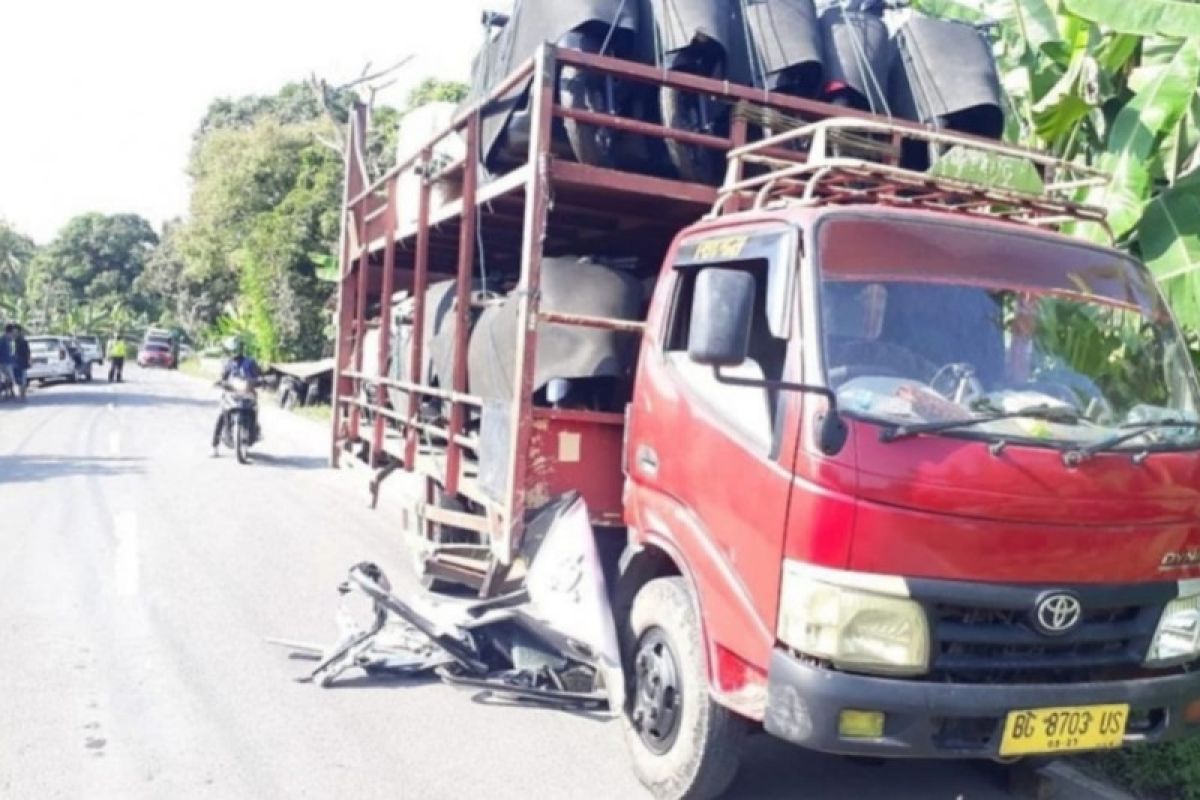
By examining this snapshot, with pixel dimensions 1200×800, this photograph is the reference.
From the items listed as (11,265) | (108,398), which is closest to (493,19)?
(108,398)

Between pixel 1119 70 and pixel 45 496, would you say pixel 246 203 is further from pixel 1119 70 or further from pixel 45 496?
pixel 1119 70

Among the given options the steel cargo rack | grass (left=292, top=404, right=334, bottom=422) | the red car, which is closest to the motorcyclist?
grass (left=292, top=404, right=334, bottom=422)

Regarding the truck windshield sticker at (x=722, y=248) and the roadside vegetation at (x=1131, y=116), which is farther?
the roadside vegetation at (x=1131, y=116)

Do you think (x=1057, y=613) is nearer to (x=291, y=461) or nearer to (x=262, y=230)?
(x=291, y=461)

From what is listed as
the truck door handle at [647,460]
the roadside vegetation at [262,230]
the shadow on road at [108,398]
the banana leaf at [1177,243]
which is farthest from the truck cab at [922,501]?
the shadow on road at [108,398]

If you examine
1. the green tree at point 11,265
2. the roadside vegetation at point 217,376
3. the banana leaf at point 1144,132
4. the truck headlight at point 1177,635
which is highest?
the green tree at point 11,265

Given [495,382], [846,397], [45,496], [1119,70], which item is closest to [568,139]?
[495,382]

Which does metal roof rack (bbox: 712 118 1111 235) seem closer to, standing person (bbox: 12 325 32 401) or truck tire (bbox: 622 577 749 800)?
truck tire (bbox: 622 577 749 800)

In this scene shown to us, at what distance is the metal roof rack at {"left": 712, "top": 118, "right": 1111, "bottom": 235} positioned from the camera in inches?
156

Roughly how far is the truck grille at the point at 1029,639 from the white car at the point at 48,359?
29.6 metres

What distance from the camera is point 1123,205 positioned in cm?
572

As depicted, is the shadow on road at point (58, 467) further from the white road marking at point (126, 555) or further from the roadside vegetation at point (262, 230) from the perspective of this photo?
the roadside vegetation at point (262, 230)

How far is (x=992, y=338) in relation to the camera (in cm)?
370

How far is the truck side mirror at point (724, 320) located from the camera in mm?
3502
